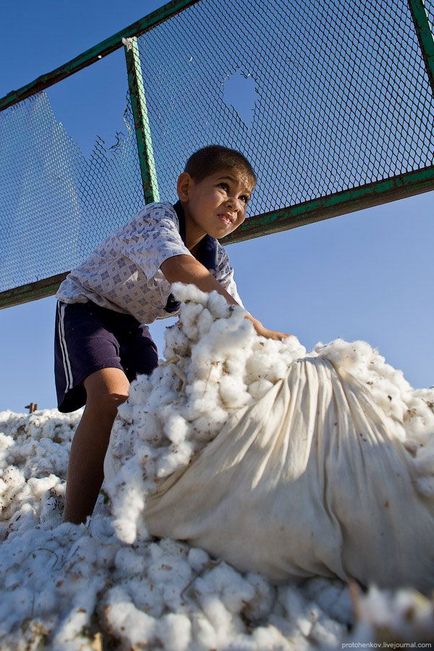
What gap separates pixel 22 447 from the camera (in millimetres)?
2207

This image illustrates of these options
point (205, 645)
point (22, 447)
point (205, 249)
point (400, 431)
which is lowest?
point (205, 645)

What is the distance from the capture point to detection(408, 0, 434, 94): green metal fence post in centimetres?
195

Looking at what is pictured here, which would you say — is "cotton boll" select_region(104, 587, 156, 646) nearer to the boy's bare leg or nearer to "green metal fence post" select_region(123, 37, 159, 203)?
the boy's bare leg

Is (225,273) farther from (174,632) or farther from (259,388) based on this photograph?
(174,632)

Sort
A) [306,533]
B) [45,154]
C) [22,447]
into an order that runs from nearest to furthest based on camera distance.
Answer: [306,533], [22,447], [45,154]

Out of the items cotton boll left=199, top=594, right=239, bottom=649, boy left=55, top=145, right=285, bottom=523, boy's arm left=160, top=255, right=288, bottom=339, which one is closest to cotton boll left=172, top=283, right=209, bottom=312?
boy's arm left=160, top=255, right=288, bottom=339

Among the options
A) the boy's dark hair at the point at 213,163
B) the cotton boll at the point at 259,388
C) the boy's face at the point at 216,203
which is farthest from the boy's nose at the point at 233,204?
the cotton boll at the point at 259,388

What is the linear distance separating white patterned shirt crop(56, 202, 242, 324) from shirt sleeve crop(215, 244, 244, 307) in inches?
0.8


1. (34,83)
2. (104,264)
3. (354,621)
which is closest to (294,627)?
(354,621)

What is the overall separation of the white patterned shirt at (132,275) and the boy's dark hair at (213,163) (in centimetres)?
14

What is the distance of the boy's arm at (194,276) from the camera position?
1.37 meters

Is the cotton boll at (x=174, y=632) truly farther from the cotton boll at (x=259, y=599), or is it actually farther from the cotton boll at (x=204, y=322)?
the cotton boll at (x=204, y=322)

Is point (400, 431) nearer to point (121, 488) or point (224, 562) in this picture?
point (224, 562)

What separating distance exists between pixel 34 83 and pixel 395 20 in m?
1.90
